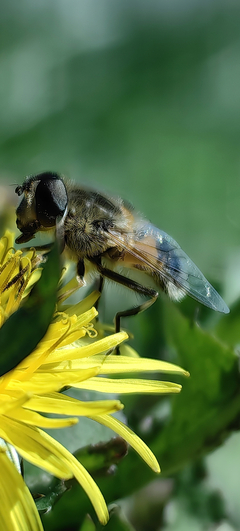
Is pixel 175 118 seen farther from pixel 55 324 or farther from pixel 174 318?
pixel 55 324

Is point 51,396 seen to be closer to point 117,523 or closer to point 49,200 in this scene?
point 117,523

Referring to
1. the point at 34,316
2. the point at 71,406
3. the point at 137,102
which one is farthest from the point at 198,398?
the point at 137,102

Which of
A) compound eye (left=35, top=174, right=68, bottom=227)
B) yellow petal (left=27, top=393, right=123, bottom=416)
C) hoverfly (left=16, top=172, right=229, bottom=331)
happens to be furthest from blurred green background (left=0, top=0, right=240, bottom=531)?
yellow petal (left=27, top=393, right=123, bottom=416)

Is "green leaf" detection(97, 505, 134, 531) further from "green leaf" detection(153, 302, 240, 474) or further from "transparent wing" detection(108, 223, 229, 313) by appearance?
"transparent wing" detection(108, 223, 229, 313)

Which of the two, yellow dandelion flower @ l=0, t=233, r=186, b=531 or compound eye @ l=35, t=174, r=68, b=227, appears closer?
yellow dandelion flower @ l=0, t=233, r=186, b=531

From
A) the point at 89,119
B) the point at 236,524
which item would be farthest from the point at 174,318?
the point at 89,119
